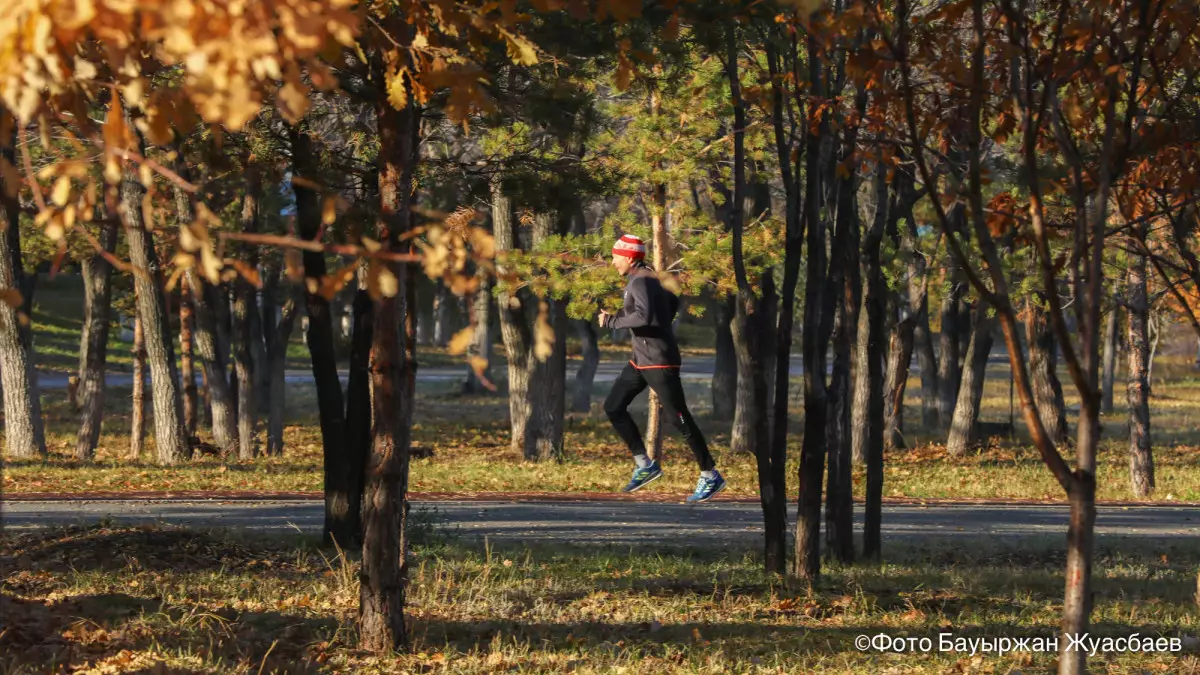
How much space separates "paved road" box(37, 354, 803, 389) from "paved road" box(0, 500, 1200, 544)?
26147mm

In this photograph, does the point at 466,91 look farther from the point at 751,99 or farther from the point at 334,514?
the point at 334,514

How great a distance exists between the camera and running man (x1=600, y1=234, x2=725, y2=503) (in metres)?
9.65

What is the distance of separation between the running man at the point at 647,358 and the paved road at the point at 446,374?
101 feet

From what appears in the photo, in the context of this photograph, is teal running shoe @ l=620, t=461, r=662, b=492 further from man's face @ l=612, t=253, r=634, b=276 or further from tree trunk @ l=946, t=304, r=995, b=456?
tree trunk @ l=946, t=304, r=995, b=456

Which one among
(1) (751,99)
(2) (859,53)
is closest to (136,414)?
(1) (751,99)

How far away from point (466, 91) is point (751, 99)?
452 centimetres

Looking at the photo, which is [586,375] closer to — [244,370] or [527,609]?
[244,370]

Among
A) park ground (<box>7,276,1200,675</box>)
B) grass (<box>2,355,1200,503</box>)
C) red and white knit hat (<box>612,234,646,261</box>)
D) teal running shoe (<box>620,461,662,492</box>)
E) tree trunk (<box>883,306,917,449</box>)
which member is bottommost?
grass (<box>2,355,1200,503</box>)

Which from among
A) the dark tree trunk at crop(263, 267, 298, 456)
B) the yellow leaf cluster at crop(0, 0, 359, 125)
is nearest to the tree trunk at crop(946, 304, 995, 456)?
the dark tree trunk at crop(263, 267, 298, 456)

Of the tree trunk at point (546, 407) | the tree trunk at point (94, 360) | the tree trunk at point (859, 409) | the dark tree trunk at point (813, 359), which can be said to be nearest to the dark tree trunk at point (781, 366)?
the dark tree trunk at point (813, 359)

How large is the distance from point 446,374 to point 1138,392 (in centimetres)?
3802

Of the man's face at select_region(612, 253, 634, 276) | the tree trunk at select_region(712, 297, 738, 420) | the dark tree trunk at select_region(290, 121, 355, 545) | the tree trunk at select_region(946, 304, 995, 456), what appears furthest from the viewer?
the tree trunk at select_region(712, 297, 738, 420)

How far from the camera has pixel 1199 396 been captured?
5403cm

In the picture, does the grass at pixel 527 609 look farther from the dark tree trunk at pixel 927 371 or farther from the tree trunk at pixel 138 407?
the dark tree trunk at pixel 927 371
